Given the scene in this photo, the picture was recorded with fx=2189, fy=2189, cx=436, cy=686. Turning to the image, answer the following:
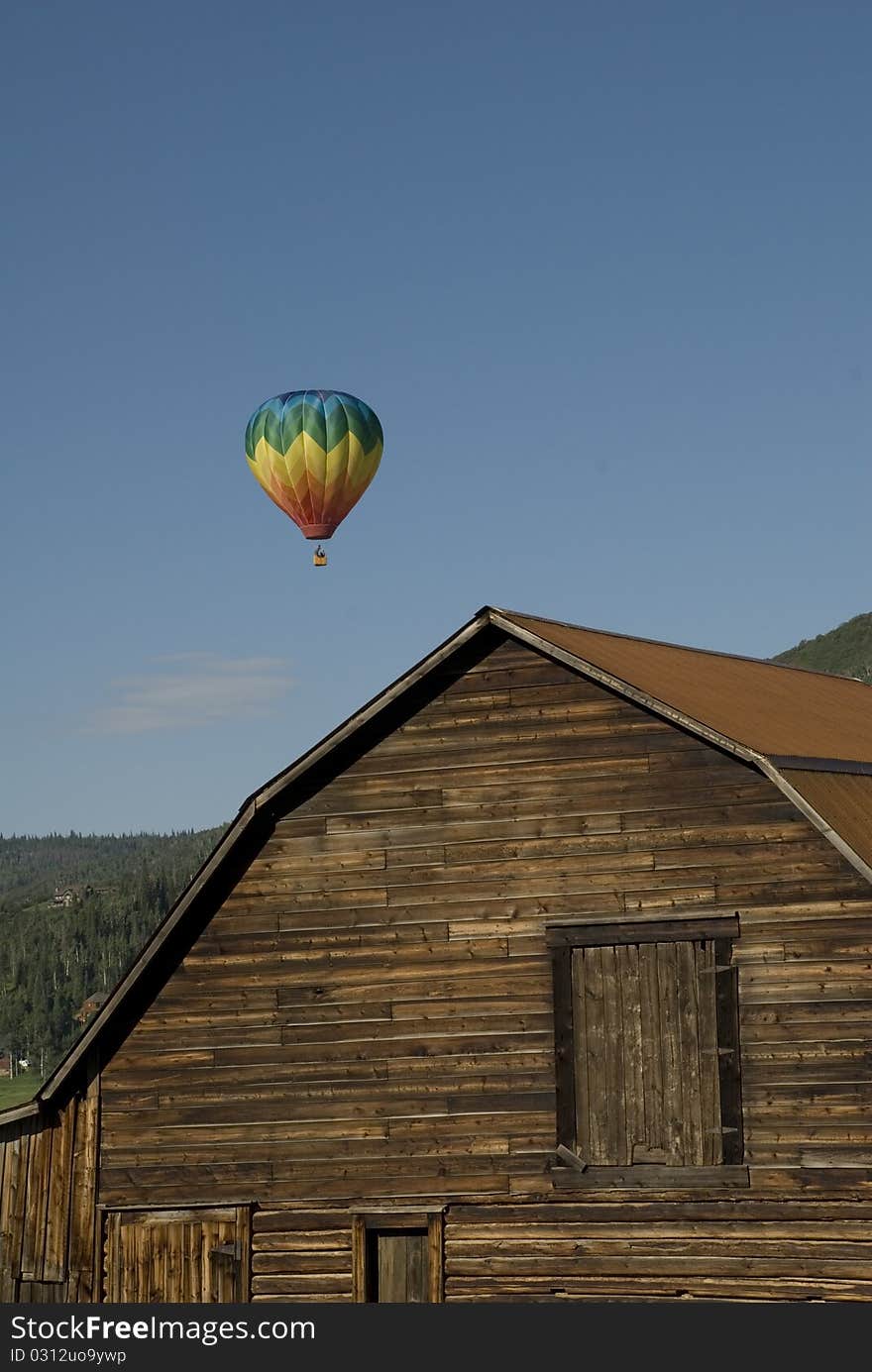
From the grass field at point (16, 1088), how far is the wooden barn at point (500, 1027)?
14552 centimetres

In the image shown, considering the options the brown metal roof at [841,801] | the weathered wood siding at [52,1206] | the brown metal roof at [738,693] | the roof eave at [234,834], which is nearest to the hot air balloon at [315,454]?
the brown metal roof at [738,693]

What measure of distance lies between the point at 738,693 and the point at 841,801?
3.83m

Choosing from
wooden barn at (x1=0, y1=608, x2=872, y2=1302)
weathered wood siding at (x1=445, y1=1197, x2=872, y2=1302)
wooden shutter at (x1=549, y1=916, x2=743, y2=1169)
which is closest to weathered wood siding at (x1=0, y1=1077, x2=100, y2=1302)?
wooden barn at (x1=0, y1=608, x2=872, y2=1302)

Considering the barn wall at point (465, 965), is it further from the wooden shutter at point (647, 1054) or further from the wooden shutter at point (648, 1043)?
the wooden shutter at point (647, 1054)

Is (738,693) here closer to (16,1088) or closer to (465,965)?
(465,965)

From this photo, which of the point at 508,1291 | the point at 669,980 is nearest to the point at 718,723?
the point at 669,980

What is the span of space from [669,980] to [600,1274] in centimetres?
344

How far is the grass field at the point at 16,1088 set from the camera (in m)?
175

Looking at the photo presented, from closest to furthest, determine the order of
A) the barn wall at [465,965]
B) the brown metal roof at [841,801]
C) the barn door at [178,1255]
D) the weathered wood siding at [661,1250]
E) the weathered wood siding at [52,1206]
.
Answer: the weathered wood siding at [661,1250]
the barn wall at [465,965]
the brown metal roof at [841,801]
the barn door at [178,1255]
the weathered wood siding at [52,1206]

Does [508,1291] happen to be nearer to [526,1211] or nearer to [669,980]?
[526,1211]

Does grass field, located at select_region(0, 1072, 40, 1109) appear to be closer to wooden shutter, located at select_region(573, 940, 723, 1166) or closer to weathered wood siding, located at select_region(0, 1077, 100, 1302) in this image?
weathered wood siding, located at select_region(0, 1077, 100, 1302)

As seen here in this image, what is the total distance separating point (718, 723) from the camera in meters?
25.1

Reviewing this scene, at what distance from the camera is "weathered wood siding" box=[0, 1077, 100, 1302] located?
88.8 feet

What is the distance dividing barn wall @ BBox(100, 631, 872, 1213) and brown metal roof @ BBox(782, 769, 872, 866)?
0.32m
